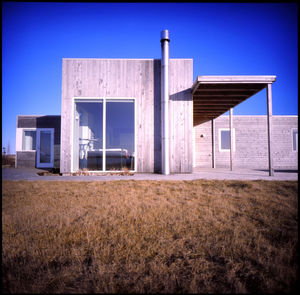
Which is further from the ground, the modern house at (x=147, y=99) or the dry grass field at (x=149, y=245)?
the modern house at (x=147, y=99)

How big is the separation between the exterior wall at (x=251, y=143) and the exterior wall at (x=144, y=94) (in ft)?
16.3

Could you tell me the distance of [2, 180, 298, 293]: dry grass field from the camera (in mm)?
918

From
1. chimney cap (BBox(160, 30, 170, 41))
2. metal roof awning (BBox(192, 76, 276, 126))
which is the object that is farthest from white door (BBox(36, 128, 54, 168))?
metal roof awning (BBox(192, 76, 276, 126))

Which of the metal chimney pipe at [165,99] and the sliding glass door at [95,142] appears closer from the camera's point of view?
the metal chimney pipe at [165,99]

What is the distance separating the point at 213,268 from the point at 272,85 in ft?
18.0

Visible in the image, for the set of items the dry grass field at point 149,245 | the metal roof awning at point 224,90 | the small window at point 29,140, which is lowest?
the dry grass field at point 149,245

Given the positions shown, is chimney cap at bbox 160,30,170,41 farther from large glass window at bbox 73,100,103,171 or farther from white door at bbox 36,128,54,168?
white door at bbox 36,128,54,168

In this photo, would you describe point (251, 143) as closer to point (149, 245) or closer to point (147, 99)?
point (147, 99)

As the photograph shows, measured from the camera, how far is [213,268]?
3.51 feet

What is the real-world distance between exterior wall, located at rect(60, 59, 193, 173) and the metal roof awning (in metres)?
0.65

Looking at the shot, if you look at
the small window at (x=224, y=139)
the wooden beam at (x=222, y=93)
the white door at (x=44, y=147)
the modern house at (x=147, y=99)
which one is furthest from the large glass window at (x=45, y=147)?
the small window at (x=224, y=139)

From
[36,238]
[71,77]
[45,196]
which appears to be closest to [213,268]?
[36,238]

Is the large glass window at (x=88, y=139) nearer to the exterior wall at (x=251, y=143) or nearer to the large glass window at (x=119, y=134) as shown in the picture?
the large glass window at (x=119, y=134)

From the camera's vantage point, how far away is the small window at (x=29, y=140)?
955 cm
